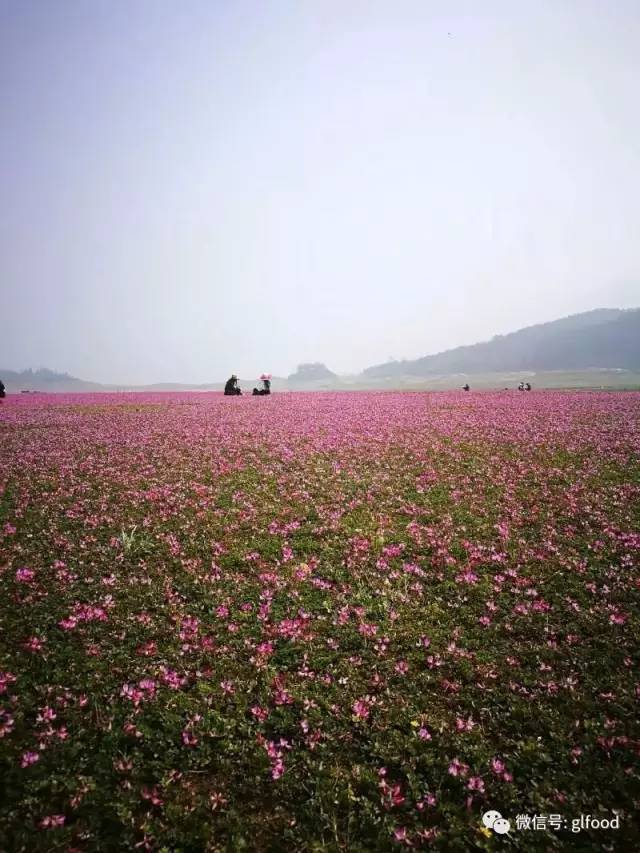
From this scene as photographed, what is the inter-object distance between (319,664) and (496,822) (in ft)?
10.8

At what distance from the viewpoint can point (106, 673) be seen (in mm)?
7164

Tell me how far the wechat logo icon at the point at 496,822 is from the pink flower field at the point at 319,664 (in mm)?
71

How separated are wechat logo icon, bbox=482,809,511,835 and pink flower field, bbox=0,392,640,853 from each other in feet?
0.23

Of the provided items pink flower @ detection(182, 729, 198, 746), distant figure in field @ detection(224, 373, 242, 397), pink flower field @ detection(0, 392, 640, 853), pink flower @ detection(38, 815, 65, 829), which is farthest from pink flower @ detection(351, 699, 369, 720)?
distant figure in field @ detection(224, 373, 242, 397)

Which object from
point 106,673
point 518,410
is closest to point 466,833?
point 106,673

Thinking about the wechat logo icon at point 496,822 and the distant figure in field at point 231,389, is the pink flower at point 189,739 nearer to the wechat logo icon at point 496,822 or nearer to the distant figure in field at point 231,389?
the wechat logo icon at point 496,822

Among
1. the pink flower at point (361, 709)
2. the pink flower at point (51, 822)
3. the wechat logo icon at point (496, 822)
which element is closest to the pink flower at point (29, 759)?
the pink flower at point (51, 822)

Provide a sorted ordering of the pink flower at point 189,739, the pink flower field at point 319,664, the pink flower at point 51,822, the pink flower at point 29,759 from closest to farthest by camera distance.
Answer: the pink flower at point 51,822 < the pink flower field at point 319,664 < the pink flower at point 29,759 < the pink flower at point 189,739

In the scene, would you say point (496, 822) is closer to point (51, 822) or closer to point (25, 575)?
point (51, 822)

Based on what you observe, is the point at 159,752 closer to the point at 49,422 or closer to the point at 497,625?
the point at 497,625

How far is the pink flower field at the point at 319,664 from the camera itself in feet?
16.9

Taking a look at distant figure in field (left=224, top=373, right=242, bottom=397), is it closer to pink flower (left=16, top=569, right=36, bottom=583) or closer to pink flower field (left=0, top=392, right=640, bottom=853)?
pink flower field (left=0, top=392, right=640, bottom=853)

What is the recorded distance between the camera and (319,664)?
24.6ft

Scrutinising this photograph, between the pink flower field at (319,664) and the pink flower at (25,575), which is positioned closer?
the pink flower field at (319,664)
